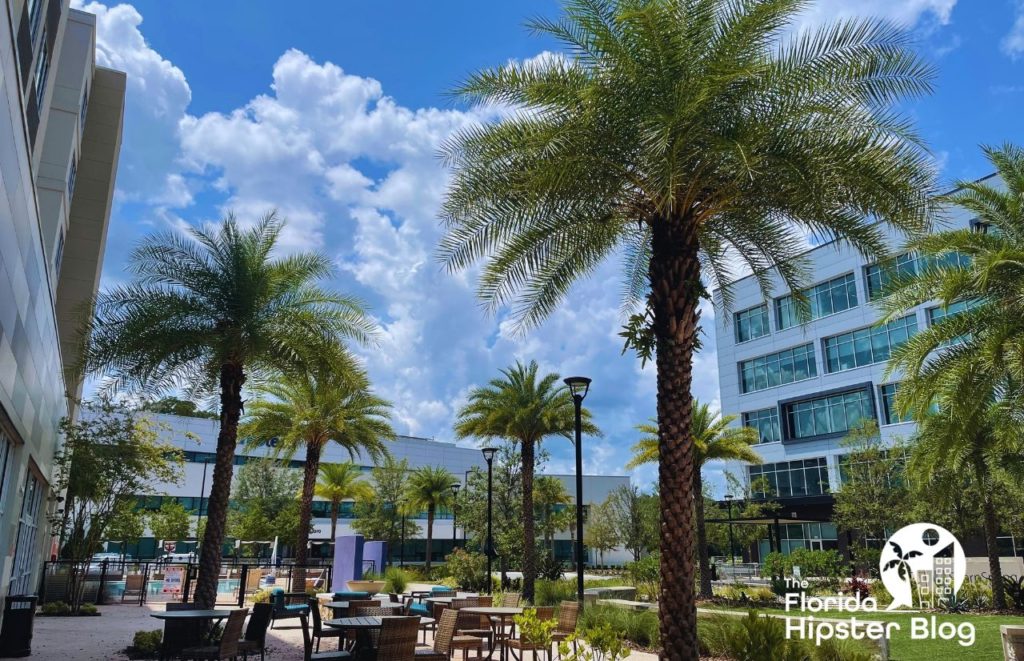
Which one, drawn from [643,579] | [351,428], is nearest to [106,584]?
[351,428]

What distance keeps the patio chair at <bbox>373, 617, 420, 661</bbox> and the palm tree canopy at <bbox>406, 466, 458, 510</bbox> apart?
127 feet

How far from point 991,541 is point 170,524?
164 feet

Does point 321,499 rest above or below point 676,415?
above

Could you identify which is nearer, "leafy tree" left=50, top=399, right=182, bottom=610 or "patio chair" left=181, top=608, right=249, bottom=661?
"patio chair" left=181, top=608, right=249, bottom=661

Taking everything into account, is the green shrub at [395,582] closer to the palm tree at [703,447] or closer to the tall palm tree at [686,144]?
the palm tree at [703,447]

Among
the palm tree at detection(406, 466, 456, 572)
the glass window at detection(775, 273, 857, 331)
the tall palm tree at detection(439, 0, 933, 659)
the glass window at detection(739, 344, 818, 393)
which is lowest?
the palm tree at detection(406, 466, 456, 572)

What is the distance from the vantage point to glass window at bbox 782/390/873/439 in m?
48.4

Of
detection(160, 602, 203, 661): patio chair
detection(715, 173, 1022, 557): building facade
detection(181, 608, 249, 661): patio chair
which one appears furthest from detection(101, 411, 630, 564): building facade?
detection(181, 608, 249, 661): patio chair

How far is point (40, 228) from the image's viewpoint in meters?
13.2

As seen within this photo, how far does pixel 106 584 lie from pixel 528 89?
2398cm

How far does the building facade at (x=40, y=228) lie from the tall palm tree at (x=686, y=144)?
262 inches

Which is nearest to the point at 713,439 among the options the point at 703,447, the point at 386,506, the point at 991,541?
the point at 703,447

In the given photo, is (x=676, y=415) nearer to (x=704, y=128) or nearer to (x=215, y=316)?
(x=704, y=128)

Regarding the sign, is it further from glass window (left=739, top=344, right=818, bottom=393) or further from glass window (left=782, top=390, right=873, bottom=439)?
glass window (left=739, top=344, right=818, bottom=393)
